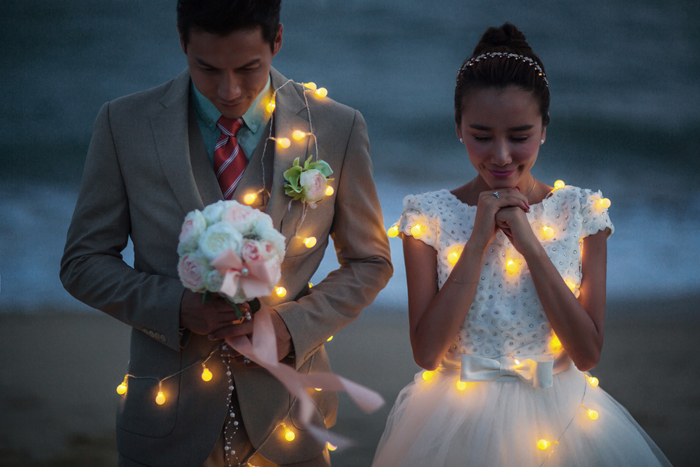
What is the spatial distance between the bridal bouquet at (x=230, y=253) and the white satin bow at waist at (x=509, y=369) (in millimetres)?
751

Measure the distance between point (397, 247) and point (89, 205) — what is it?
4.37m

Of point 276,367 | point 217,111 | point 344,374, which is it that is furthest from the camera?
point 344,374

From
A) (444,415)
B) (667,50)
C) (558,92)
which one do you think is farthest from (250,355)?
(667,50)

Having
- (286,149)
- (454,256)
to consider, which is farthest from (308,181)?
(454,256)

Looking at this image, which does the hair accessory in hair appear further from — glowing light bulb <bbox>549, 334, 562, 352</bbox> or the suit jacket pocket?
the suit jacket pocket

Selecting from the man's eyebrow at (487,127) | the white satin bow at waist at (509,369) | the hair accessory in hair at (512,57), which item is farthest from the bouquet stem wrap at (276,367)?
the hair accessory in hair at (512,57)

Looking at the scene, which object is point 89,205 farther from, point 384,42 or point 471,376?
point 384,42

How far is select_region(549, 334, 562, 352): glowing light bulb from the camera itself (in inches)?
74.4

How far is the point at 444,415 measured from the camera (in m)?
1.81

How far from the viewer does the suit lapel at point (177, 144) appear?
1658 millimetres

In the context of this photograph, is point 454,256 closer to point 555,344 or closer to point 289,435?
point 555,344

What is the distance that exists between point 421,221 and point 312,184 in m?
0.47

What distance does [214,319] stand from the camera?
1531 mm

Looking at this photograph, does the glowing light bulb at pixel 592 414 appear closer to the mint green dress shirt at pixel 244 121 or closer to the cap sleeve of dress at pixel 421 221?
the cap sleeve of dress at pixel 421 221
